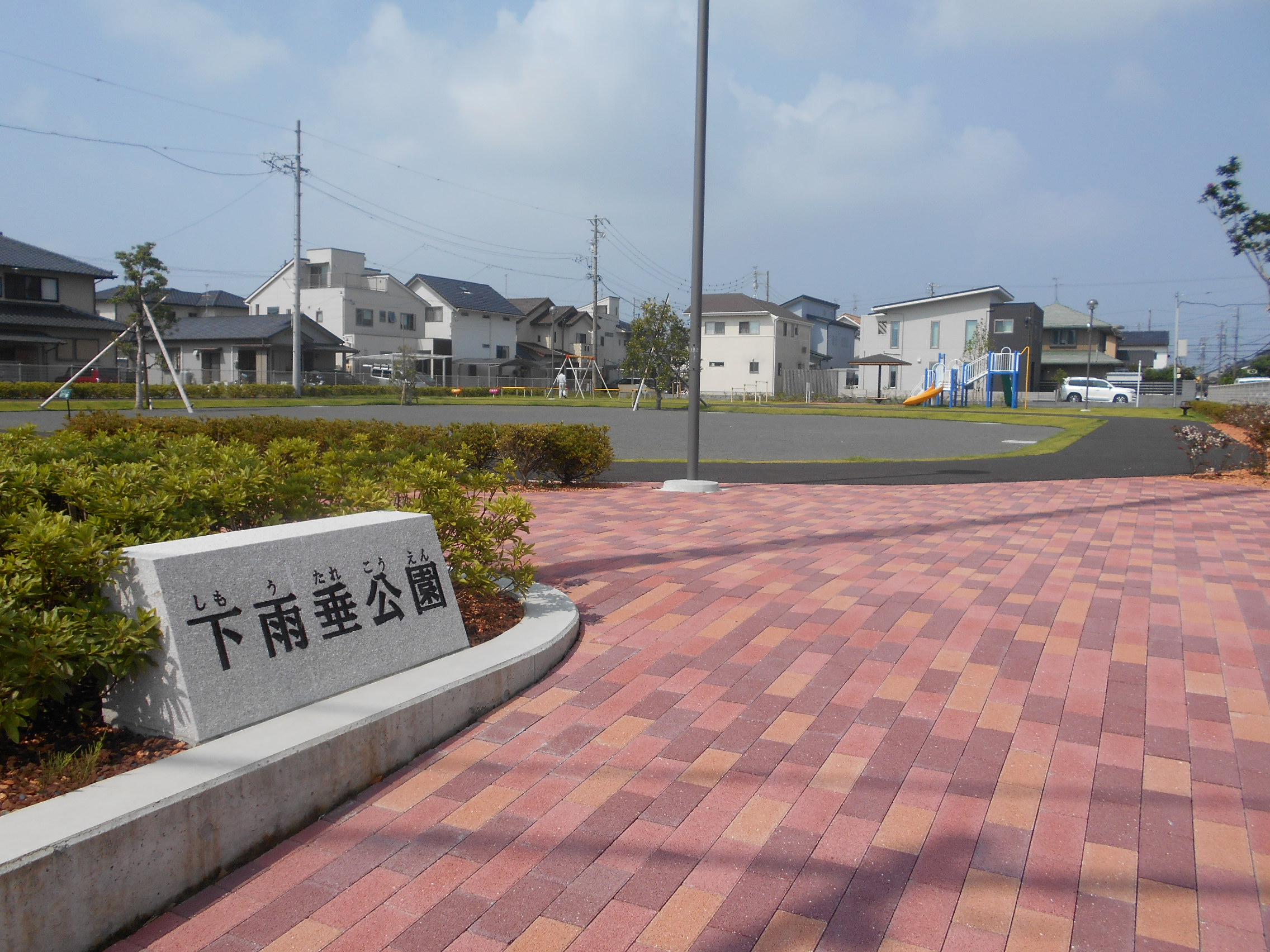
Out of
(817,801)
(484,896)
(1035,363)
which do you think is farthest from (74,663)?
(1035,363)

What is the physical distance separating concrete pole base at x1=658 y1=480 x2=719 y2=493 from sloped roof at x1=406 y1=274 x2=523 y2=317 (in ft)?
184

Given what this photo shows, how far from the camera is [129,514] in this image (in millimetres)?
3367

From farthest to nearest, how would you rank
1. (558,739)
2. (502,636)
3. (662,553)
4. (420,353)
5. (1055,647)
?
1. (420,353)
2. (662,553)
3. (1055,647)
4. (502,636)
5. (558,739)

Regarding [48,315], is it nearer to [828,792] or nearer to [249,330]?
[249,330]

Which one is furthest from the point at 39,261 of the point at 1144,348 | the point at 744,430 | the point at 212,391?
the point at 1144,348

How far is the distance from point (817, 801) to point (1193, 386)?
6266 cm

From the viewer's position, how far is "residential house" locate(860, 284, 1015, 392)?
53.9 metres

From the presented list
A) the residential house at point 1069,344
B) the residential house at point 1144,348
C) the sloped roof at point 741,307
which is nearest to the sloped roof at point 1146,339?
the residential house at point 1144,348

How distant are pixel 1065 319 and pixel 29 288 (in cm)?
6307

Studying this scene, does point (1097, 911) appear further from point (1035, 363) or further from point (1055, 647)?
point (1035, 363)

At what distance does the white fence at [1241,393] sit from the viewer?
106ft

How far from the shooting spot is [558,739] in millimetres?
3555

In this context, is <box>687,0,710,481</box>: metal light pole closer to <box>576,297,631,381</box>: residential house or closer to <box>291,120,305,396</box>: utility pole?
<box>291,120,305,396</box>: utility pole

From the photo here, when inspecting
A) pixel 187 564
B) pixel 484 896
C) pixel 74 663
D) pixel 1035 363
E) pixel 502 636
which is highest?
pixel 1035 363
